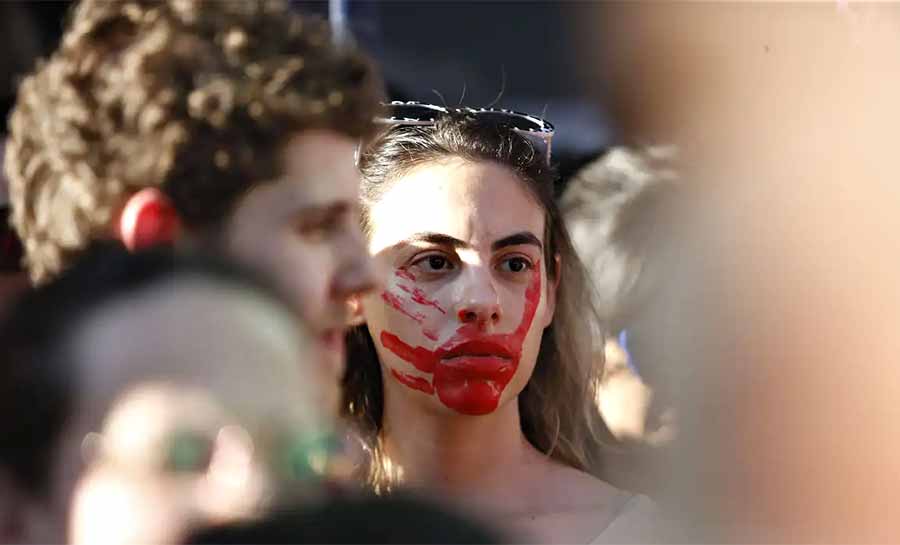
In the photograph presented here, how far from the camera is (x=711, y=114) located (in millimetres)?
2654

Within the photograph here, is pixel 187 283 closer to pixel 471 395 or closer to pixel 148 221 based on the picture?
pixel 148 221

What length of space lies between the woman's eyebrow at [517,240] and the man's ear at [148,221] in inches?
32.0

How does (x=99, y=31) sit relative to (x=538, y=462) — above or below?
above

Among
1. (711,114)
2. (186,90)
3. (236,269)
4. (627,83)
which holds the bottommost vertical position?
(236,269)

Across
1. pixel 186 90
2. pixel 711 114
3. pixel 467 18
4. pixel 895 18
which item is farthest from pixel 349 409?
pixel 467 18

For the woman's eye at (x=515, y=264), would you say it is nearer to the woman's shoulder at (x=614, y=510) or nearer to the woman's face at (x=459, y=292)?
the woman's face at (x=459, y=292)

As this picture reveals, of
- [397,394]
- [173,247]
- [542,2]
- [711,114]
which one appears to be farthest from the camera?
[542,2]

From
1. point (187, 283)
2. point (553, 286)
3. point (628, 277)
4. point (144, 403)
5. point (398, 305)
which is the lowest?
point (144, 403)

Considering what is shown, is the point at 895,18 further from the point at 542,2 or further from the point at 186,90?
the point at 186,90

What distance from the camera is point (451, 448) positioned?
1967mm

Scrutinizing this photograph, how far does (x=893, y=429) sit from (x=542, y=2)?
5.27 ft

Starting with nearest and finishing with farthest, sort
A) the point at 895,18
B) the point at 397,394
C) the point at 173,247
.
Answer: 1. the point at 173,247
2. the point at 397,394
3. the point at 895,18

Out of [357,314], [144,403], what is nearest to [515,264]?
[357,314]

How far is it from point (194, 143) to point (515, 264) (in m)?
0.87
